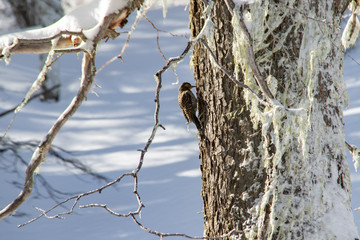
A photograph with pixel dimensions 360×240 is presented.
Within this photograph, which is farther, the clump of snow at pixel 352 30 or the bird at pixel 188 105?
the clump of snow at pixel 352 30

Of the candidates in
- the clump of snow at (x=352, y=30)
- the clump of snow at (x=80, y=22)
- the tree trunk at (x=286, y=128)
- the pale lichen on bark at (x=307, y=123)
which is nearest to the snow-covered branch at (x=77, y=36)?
the clump of snow at (x=80, y=22)

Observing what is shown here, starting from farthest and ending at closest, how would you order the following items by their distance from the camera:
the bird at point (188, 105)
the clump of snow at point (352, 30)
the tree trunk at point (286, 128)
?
the clump of snow at point (352, 30)
the bird at point (188, 105)
the tree trunk at point (286, 128)

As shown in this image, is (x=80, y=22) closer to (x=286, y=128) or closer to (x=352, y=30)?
(x=286, y=128)

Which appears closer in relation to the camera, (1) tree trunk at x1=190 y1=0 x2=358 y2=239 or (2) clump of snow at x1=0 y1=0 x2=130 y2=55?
(1) tree trunk at x1=190 y1=0 x2=358 y2=239

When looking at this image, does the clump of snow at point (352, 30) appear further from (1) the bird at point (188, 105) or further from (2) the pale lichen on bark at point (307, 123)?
(1) the bird at point (188, 105)

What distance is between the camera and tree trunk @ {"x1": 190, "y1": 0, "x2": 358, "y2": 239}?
1807 mm

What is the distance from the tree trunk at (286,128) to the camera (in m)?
1.81

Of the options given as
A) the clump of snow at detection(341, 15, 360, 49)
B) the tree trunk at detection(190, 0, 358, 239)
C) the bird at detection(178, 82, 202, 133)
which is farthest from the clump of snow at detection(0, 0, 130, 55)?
the clump of snow at detection(341, 15, 360, 49)

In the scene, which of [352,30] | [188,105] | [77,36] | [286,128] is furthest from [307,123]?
[352,30]

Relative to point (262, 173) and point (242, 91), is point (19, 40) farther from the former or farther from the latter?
point (262, 173)

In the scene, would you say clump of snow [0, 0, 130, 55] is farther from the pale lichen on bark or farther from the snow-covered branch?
the pale lichen on bark

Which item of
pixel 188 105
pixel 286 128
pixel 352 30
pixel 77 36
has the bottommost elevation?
pixel 286 128

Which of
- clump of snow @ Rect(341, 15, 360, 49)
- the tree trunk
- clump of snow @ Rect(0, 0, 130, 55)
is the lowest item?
the tree trunk

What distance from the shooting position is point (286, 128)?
177 centimetres
